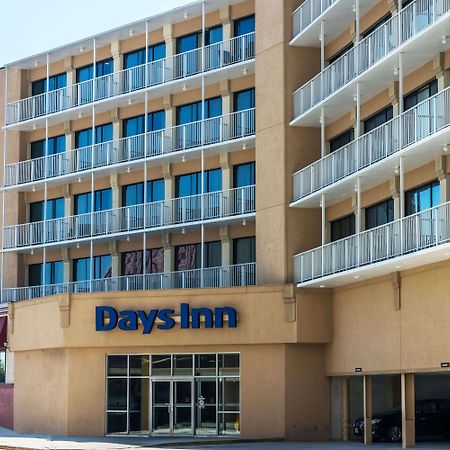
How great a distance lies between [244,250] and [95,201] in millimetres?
9677

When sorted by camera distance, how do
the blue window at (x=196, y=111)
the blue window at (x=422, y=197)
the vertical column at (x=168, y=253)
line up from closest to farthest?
the blue window at (x=422, y=197), the blue window at (x=196, y=111), the vertical column at (x=168, y=253)

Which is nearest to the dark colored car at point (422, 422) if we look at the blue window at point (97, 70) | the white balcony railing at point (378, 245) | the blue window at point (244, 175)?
the white balcony railing at point (378, 245)

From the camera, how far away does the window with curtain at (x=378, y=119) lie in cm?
4206

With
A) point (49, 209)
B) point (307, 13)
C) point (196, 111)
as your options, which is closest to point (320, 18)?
point (307, 13)

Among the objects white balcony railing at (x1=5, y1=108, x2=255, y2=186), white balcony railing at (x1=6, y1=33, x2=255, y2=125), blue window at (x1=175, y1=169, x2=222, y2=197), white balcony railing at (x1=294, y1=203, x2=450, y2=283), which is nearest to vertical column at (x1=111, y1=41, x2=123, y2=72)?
white balcony railing at (x1=6, y1=33, x2=255, y2=125)

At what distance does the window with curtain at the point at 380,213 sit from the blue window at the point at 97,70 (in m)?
18.7

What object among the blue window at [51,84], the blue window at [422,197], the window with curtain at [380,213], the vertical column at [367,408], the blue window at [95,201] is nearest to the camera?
the blue window at [422,197]

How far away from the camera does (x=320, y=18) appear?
44.1 metres

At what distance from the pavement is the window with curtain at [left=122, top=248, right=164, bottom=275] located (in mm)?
9851

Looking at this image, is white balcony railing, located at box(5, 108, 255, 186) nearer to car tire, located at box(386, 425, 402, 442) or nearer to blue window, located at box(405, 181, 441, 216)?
blue window, located at box(405, 181, 441, 216)

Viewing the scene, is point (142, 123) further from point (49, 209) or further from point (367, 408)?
point (367, 408)

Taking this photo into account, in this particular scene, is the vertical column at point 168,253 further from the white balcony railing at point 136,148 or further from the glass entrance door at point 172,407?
the glass entrance door at point 172,407

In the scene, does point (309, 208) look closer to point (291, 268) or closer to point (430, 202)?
point (291, 268)

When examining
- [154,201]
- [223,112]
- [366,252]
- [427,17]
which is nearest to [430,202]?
[366,252]
